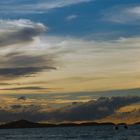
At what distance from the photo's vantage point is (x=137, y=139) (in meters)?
160

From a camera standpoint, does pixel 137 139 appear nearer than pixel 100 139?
Yes

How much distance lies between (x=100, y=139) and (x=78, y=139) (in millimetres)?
6883

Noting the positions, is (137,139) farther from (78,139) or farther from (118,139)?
(78,139)

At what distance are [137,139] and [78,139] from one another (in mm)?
20681

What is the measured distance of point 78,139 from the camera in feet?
562

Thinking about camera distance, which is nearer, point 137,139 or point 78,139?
point 137,139

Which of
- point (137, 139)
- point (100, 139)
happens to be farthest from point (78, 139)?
point (137, 139)

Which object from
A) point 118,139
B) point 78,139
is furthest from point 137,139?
point 78,139

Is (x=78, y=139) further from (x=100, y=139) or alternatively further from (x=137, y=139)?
(x=137, y=139)

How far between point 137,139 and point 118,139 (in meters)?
7.95

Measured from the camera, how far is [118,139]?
166 metres
